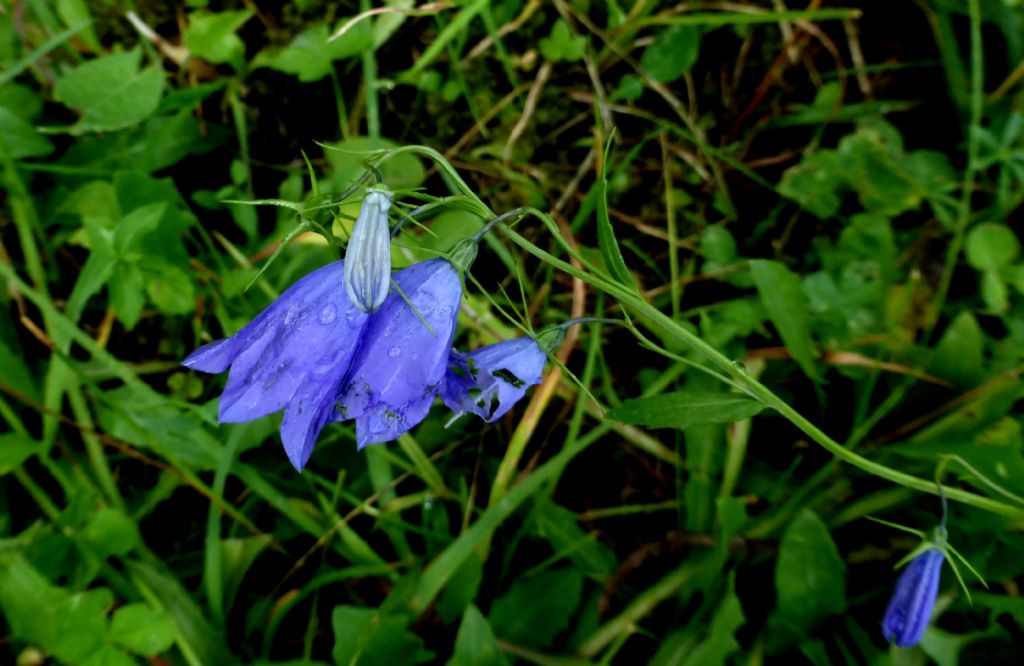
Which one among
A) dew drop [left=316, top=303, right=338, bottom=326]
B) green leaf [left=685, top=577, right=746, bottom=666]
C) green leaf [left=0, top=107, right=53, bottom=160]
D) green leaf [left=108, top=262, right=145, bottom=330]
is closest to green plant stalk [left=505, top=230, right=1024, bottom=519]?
dew drop [left=316, top=303, right=338, bottom=326]

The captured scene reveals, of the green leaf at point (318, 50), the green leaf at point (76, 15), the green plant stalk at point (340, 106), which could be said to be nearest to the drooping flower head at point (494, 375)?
the green plant stalk at point (340, 106)

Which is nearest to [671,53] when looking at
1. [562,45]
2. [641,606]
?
[562,45]

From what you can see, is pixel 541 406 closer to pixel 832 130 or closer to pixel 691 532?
pixel 691 532

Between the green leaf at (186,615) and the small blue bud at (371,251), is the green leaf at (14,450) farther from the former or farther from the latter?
the small blue bud at (371,251)

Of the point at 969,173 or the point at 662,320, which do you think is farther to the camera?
the point at 969,173

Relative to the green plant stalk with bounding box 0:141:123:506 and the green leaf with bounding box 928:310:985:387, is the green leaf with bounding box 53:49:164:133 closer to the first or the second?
the green plant stalk with bounding box 0:141:123:506

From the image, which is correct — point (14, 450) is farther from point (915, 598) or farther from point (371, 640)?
point (915, 598)
